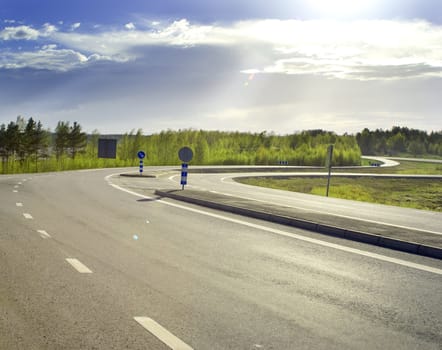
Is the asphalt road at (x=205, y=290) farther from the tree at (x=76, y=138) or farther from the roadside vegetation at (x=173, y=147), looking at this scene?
the tree at (x=76, y=138)

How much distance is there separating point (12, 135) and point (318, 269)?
242 ft

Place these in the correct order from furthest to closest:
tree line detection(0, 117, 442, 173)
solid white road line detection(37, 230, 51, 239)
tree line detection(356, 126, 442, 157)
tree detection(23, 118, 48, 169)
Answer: tree line detection(356, 126, 442, 157), tree detection(23, 118, 48, 169), tree line detection(0, 117, 442, 173), solid white road line detection(37, 230, 51, 239)

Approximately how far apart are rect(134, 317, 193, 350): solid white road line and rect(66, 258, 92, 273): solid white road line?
2.16 meters

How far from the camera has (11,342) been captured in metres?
4.45

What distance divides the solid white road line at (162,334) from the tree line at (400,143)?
5411 inches

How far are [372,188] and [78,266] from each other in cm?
3755

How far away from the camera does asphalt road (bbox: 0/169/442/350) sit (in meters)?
4.71

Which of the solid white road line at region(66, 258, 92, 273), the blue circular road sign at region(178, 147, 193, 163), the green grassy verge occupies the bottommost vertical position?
the green grassy verge

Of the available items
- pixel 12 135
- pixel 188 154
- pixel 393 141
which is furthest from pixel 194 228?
pixel 393 141

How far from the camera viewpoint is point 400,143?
14250 cm

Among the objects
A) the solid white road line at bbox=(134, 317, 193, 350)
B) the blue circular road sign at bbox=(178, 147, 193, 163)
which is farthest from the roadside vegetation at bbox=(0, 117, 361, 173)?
the solid white road line at bbox=(134, 317, 193, 350)

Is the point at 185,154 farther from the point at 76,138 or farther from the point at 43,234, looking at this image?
the point at 76,138

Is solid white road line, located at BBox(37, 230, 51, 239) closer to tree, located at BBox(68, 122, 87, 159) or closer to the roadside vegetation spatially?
the roadside vegetation

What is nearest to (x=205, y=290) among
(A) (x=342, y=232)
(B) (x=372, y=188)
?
(A) (x=342, y=232)
